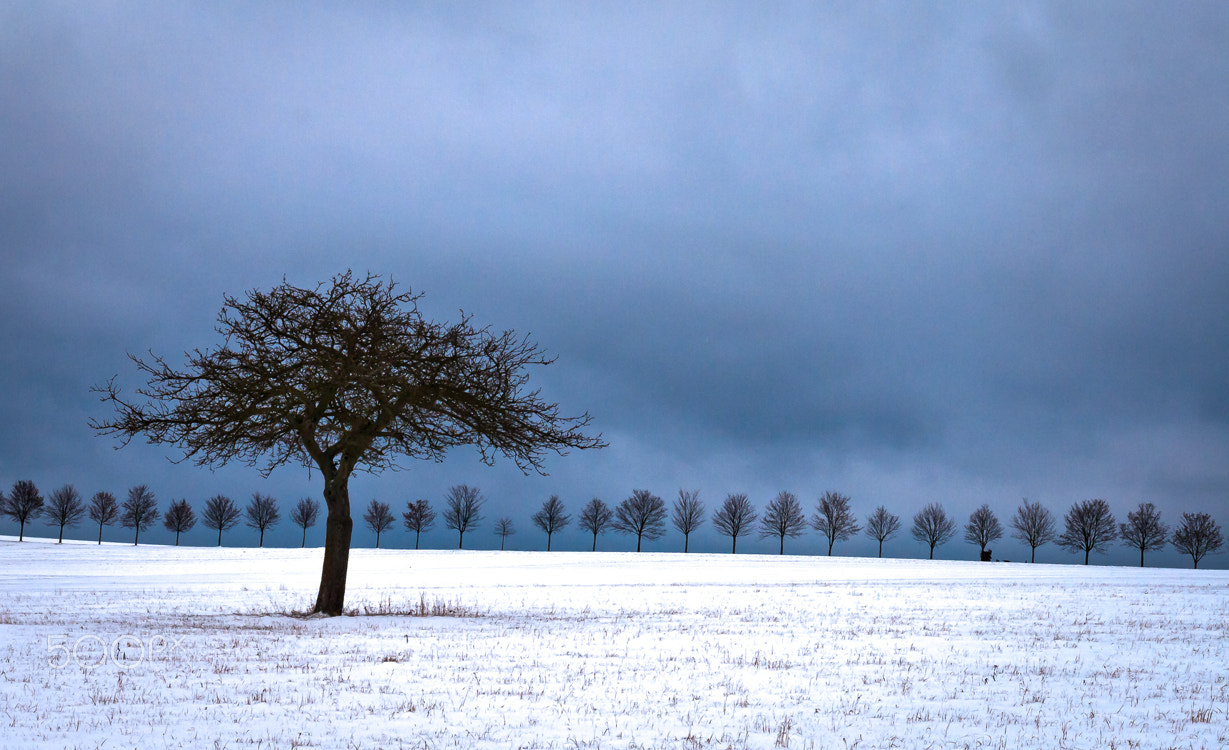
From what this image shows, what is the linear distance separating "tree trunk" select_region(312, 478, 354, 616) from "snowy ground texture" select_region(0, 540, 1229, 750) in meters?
0.86

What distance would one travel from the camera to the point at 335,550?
22.1 m

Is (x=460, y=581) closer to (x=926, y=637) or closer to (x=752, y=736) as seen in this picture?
(x=926, y=637)

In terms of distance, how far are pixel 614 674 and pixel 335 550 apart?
11.2 metres

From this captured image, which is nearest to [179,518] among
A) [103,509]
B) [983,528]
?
[103,509]

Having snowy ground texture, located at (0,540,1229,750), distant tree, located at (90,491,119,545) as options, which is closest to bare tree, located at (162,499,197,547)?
distant tree, located at (90,491,119,545)

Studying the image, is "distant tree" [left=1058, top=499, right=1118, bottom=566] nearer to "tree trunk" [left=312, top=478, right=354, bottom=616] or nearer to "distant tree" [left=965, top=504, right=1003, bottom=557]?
"distant tree" [left=965, top=504, right=1003, bottom=557]

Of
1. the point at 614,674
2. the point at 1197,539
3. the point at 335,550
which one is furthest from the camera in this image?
the point at 1197,539

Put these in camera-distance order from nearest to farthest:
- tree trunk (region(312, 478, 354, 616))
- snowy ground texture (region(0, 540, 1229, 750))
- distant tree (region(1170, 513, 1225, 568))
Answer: snowy ground texture (region(0, 540, 1229, 750)), tree trunk (region(312, 478, 354, 616)), distant tree (region(1170, 513, 1225, 568))

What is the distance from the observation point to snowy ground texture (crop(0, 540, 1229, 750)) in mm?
9633

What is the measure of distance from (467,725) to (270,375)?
13753 millimetres

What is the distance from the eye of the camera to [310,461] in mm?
23656

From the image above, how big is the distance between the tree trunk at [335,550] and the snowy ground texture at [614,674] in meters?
0.86

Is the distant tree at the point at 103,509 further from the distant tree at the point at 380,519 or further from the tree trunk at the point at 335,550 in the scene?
the tree trunk at the point at 335,550

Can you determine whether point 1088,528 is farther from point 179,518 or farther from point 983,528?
point 179,518
